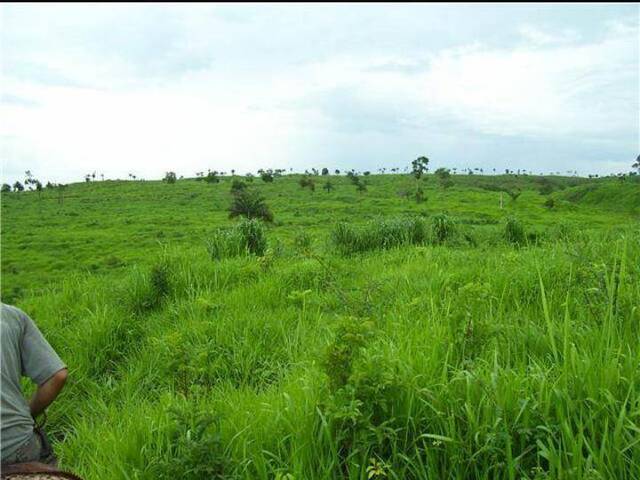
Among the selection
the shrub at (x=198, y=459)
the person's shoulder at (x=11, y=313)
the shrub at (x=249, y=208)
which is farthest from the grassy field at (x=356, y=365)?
the shrub at (x=249, y=208)

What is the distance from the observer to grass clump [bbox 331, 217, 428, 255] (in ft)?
37.7

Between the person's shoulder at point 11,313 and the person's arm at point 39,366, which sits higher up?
the person's shoulder at point 11,313

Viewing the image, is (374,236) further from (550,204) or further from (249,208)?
(550,204)

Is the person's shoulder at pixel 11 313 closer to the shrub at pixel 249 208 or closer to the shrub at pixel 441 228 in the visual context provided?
the shrub at pixel 441 228

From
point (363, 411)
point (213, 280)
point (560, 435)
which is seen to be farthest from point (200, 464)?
point (213, 280)

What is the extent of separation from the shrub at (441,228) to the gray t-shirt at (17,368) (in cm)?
994

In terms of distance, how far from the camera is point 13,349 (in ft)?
11.3

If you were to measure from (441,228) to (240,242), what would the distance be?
210 inches

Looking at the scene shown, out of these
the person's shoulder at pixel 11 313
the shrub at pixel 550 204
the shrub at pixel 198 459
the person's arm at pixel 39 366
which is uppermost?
the person's shoulder at pixel 11 313

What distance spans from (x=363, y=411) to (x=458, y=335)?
1.20 metres

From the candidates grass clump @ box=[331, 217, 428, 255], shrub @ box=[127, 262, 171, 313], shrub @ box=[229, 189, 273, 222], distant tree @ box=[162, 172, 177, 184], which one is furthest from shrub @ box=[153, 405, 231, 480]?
distant tree @ box=[162, 172, 177, 184]

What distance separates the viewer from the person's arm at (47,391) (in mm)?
3684

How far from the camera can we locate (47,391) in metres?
3.70

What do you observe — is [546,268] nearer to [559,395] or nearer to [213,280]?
[559,395]
